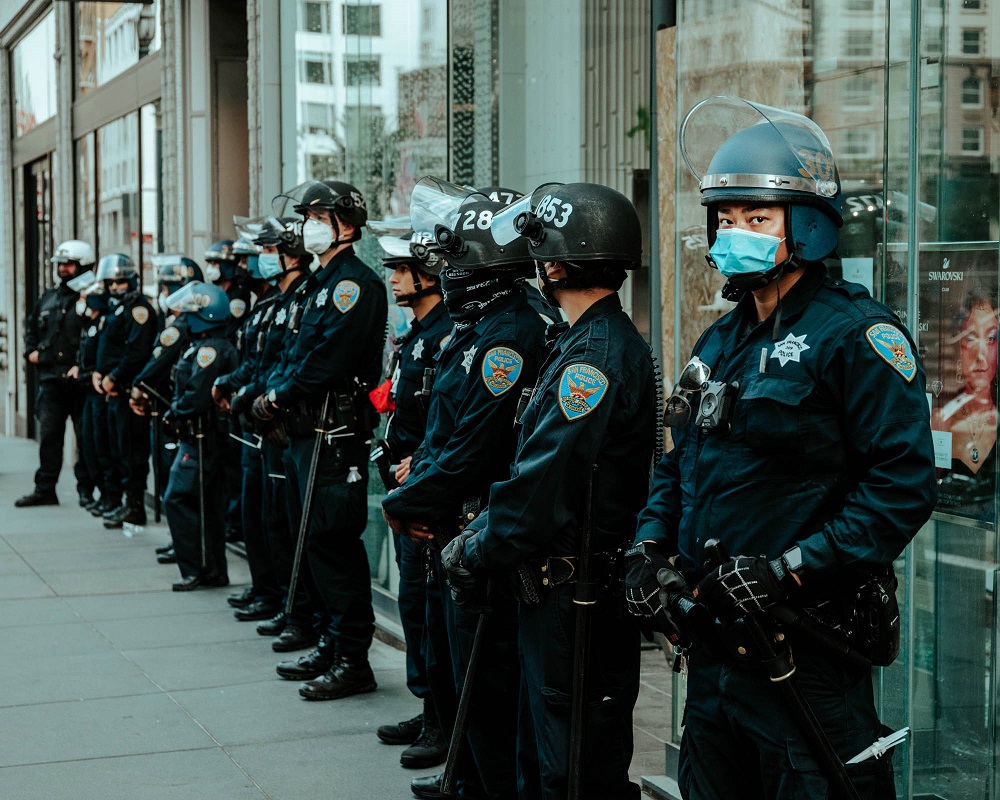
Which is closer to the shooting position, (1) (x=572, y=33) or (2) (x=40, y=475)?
(1) (x=572, y=33)

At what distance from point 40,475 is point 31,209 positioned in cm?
881

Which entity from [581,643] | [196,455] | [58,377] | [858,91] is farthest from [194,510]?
[858,91]

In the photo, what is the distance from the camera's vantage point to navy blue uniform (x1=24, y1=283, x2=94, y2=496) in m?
13.2

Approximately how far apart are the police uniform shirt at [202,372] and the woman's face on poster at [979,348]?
5875 millimetres

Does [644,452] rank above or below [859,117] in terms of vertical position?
below

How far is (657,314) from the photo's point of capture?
6.97 metres

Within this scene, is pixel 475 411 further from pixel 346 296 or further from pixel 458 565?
pixel 346 296

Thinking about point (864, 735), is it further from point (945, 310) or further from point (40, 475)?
point (40, 475)

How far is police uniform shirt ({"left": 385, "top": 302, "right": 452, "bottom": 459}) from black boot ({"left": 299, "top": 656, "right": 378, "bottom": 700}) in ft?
4.58

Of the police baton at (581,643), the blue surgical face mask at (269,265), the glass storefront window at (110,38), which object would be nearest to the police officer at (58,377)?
the glass storefront window at (110,38)

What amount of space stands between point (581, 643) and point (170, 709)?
125 inches

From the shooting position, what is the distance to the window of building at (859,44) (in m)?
4.42

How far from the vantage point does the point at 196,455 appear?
29.5 feet

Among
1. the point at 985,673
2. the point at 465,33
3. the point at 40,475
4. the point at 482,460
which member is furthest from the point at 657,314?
the point at 40,475
